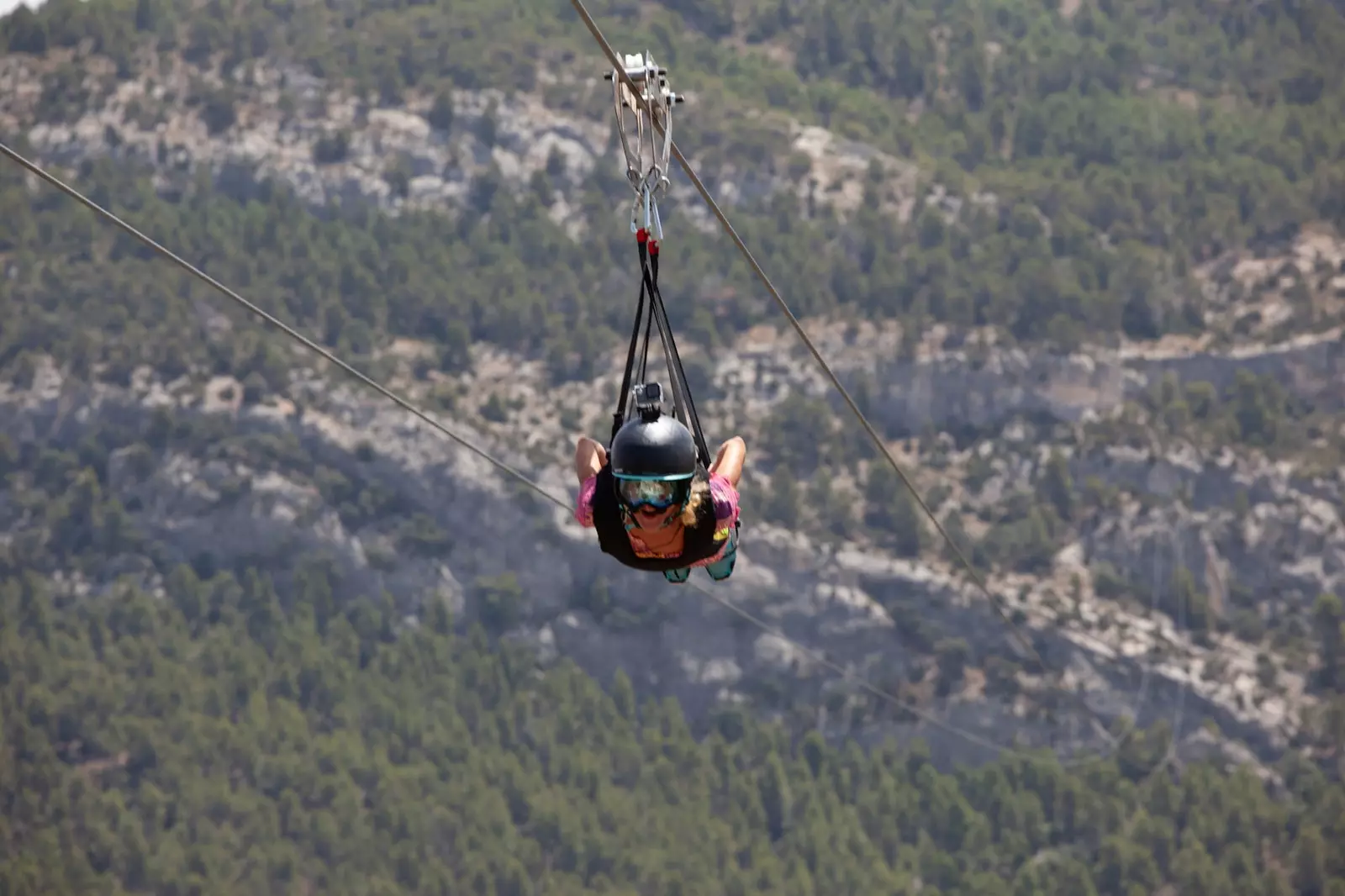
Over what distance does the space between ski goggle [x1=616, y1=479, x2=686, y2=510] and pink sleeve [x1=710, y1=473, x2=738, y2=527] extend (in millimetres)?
901

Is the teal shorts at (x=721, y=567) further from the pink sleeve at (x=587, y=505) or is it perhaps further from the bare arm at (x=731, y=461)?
the pink sleeve at (x=587, y=505)

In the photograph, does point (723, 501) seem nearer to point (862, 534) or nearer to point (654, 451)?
point (654, 451)

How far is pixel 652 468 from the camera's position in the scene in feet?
53.7

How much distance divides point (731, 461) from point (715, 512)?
119 centimetres

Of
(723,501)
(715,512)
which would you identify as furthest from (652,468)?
(723,501)

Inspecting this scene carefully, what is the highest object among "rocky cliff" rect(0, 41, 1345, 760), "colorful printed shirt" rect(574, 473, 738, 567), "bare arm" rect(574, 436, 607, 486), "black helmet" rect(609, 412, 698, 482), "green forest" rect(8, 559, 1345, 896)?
"black helmet" rect(609, 412, 698, 482)

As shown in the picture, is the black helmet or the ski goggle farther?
the ski goggle

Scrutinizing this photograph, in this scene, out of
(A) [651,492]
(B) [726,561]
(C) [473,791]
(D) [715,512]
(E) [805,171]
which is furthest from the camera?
(E) [805,171]

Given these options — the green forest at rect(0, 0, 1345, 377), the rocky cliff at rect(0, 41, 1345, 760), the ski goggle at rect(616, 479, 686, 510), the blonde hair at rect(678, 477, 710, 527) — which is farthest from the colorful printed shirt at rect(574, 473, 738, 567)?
the green forest at rect(0, 0, 1345, 377)

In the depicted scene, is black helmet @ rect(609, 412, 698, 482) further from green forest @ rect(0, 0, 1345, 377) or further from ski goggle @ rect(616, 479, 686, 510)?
green forest @ rect(0, 0, 1345, 377)

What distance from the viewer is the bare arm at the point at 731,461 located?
18453 millimetres

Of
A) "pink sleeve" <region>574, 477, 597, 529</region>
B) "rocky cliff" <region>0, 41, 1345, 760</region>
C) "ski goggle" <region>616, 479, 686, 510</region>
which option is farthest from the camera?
"rocky cliff" <region>0, 41, 1345, 760</region>

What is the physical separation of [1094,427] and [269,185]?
36404 millimetres

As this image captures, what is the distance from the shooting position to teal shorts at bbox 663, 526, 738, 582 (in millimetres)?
18078
